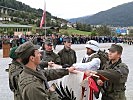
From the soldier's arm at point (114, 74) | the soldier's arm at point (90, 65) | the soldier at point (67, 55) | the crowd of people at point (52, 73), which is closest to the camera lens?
the crowd of people at point (52, 73)

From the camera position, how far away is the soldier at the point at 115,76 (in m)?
5.04

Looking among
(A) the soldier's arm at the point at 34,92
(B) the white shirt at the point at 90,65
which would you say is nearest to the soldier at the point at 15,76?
(A) the soldier's arm at the point at 34,92

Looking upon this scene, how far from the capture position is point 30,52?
377cm

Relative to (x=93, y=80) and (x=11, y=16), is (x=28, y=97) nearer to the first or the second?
(x=93, y=80)

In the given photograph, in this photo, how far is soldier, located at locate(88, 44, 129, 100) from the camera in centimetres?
504

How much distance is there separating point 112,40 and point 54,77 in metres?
56.2

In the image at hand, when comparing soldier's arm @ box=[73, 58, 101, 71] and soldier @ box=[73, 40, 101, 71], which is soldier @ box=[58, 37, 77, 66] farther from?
soldier's arm @ box=[73, 58, 101, 71]

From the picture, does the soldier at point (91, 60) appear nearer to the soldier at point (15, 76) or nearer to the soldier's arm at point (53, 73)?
the soldier's arm at point (53, 73)

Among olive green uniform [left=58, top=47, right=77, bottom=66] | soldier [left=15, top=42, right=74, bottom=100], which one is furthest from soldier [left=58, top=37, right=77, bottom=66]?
soldier [left=15, top=42, right=74, bottom=100]

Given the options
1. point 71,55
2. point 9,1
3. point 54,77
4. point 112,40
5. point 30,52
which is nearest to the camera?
point 30,52

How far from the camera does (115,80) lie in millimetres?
5051

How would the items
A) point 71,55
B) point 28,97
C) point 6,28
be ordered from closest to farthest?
point 28,97, point 71,55, point 6,28

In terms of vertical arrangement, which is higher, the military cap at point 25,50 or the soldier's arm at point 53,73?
the military cap at point 25,50

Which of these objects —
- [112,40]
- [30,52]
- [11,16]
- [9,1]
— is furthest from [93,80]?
[9,1]
